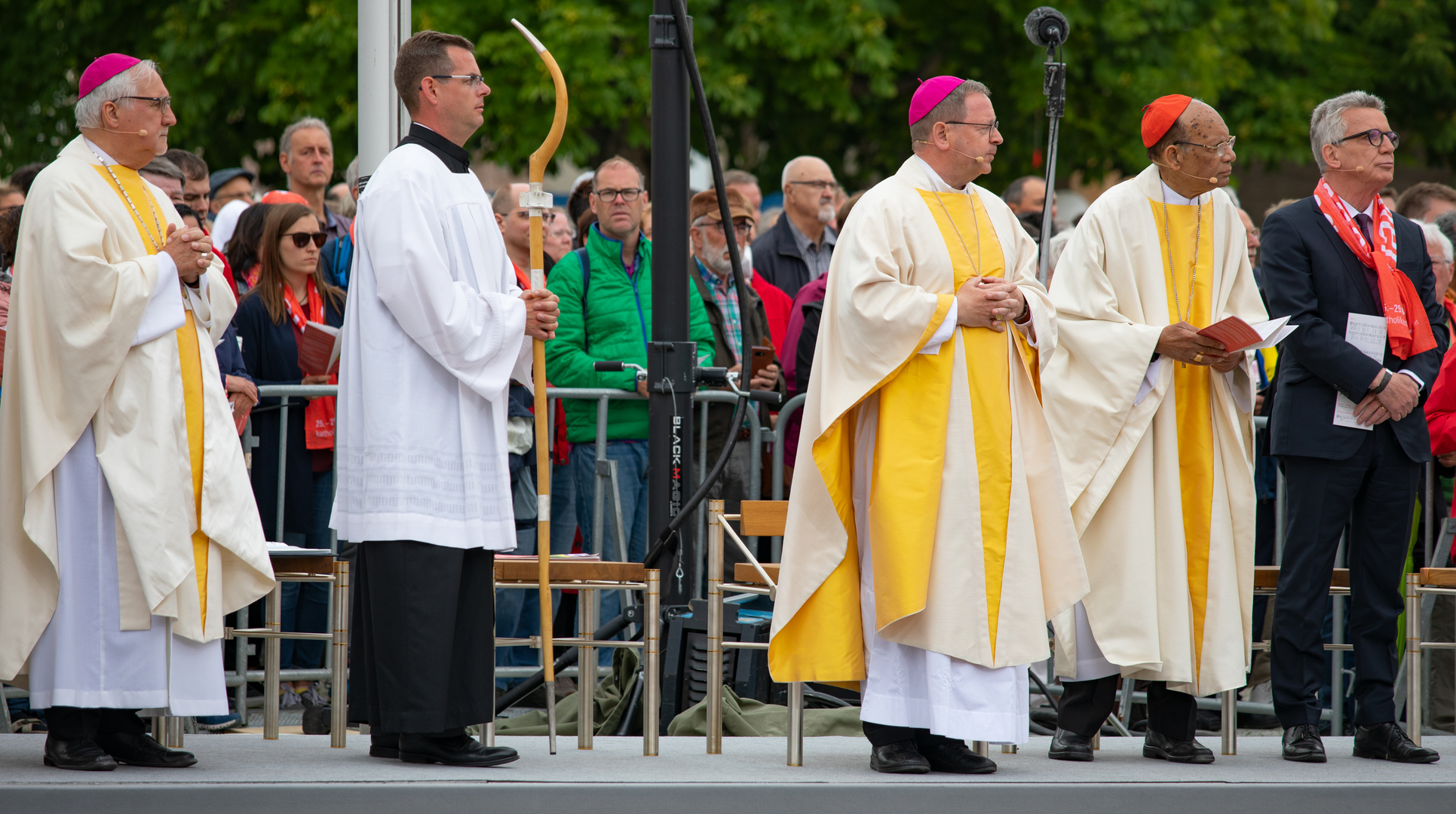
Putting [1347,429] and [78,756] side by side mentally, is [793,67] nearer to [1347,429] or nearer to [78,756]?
[1347,429]

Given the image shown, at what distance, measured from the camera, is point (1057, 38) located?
6.28 meters

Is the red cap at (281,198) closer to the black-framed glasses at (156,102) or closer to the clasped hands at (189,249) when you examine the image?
the black-framed glasses at (156,102)

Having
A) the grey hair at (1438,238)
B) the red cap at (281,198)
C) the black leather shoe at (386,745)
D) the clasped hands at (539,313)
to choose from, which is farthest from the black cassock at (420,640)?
the grey hair at (1438,238)

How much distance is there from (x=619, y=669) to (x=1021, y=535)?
2.14 metres

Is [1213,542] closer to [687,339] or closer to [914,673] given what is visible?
[914,673]

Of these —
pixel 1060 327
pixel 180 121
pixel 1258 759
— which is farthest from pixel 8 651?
pixel 180 121

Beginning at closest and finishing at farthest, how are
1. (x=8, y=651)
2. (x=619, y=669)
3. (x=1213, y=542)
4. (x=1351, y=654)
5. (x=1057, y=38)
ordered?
(x=8, y=651) → (x=1213, y=542) → (x=1057, y=38) → (x=619, y=669) → (x=1351, y=654)

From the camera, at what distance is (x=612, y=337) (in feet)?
24.9

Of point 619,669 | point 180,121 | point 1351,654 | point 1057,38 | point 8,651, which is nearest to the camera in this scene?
point 8,651

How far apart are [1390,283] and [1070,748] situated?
6.03ft

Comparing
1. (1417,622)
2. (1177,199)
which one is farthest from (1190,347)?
(1417,622)

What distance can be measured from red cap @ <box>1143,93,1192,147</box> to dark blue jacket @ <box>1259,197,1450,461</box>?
471mm

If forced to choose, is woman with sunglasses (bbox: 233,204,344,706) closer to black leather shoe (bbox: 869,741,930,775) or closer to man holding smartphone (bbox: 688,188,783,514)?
man holding smartphone (bbox: 688,188,783,514)

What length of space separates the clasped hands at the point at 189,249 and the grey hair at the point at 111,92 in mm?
428
